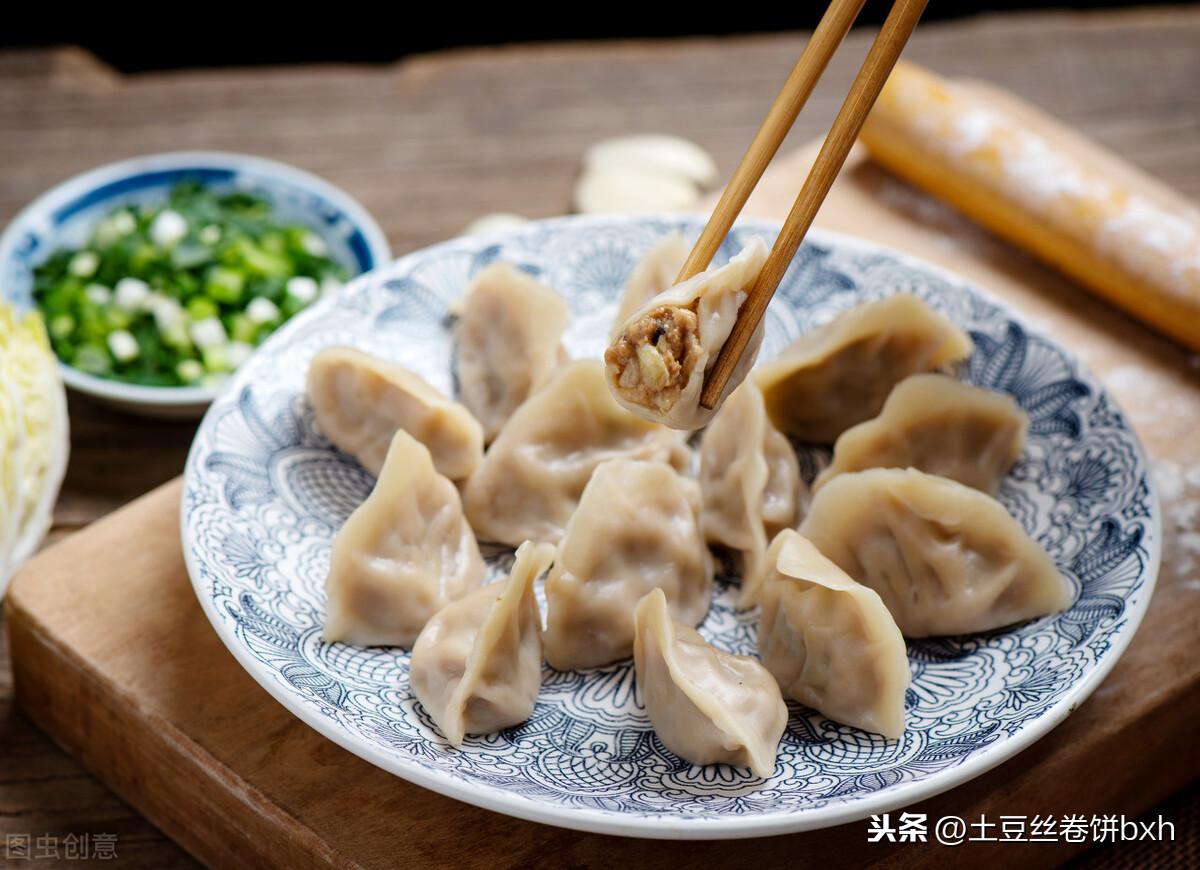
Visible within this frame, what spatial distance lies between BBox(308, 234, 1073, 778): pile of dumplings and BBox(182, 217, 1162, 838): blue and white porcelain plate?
0.05 meters

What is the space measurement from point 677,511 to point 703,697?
1.55 ft

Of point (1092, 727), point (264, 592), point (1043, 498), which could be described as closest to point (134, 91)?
point (264, 592)

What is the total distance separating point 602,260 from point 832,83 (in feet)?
5.49

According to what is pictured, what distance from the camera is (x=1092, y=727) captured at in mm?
2268

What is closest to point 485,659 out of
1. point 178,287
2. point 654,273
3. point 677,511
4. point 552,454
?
point 677,511

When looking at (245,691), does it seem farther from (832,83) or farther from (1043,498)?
(832,83)

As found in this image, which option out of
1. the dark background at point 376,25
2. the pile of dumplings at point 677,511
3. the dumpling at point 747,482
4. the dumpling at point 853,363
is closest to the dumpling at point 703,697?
the pile of dumplings at point 677,511

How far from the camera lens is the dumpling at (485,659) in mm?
2027

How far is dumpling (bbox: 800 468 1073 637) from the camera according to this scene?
2.25 m

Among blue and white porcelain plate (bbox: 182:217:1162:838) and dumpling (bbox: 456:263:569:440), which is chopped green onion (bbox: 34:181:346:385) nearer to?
blue and white porcelain plate (bbox: 182:217:1162:838)

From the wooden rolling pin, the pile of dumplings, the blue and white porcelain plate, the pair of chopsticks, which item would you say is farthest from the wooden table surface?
the pair of chopsticks

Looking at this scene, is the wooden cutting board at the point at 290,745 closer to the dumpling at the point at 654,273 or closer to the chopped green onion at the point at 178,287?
the chopped green onion at the point at 178,287

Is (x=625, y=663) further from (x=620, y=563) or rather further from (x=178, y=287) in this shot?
(x=178, y=287)

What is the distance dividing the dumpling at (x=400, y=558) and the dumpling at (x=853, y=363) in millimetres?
707
